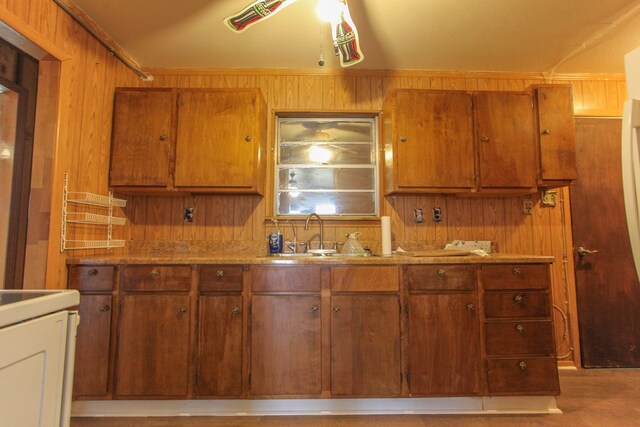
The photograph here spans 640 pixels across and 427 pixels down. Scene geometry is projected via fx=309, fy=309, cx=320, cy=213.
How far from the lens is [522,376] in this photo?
6.03ft

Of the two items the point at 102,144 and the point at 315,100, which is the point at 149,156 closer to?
the point at 102,144

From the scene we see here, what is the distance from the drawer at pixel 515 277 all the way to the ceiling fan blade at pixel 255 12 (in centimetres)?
184

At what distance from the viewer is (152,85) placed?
2.60 meters

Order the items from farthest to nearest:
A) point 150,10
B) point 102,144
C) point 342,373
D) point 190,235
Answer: point 190,235 → point 102,144 → point 150,10 → point 342,373

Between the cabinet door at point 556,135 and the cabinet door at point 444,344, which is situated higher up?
the cabinet door at point 556,135

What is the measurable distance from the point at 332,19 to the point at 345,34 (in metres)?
0.10

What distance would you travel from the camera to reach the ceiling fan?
1.47 m

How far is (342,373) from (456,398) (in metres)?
0.73

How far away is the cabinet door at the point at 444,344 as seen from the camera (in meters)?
1.83

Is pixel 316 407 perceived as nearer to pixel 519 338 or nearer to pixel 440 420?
pixel 440 420

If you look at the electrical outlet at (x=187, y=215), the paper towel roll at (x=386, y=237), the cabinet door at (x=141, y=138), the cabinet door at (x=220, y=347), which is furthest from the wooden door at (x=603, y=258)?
the cabinet door at (x=141, y=138)

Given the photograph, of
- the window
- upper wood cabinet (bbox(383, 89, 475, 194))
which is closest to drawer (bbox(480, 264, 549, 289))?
upper wood cabinet (bbox(383, 89, 475, 194))

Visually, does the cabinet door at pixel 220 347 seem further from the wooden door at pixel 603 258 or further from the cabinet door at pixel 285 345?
the wooden door at pixel 603 258

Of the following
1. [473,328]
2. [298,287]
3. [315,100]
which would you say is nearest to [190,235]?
[298,287]
